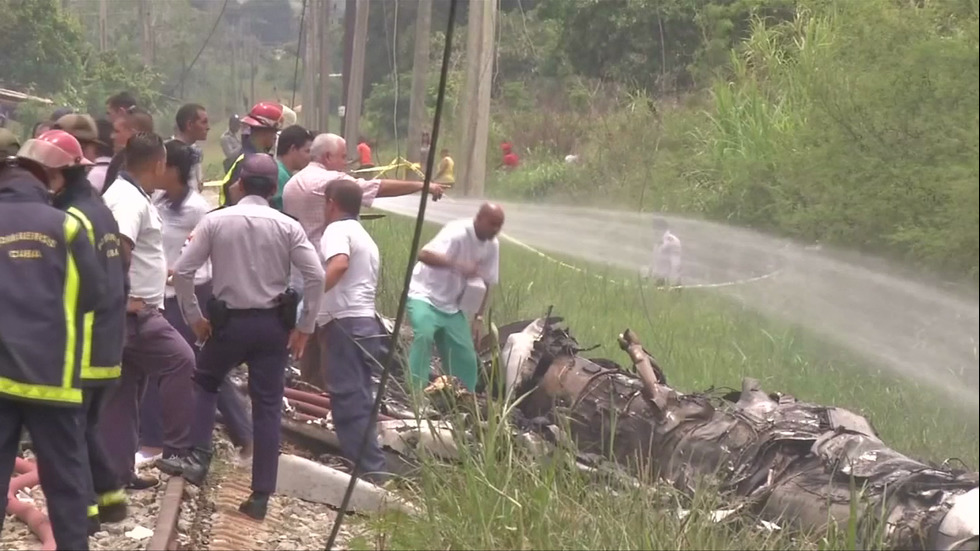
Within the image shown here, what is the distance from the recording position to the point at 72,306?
20.5 ft

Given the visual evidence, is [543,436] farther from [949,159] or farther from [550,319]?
[949,159]

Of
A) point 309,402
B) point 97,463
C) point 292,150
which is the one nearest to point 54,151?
point 97,463

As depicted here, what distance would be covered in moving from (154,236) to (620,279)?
3031mm

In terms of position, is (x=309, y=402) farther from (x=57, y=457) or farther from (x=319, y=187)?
(x=57, y=457)

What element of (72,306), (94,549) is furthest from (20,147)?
(94,549)

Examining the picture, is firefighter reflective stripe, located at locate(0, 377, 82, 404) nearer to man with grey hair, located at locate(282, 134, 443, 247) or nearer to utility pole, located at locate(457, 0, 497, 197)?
man with grey hair, located at locate(282, 134, 443, 247)

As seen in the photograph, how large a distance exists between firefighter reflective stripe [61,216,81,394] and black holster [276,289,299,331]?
1539mm

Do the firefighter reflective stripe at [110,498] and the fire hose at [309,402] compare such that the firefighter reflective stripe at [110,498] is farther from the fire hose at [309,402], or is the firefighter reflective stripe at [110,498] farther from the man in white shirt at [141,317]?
the fire hose at [309,402]

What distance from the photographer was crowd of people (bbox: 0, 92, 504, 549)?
620cm

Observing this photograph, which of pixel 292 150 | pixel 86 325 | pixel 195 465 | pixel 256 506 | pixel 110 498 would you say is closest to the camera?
pixel 86 325

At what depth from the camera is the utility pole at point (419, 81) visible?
A: 12734mm

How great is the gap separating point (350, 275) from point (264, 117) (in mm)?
1960

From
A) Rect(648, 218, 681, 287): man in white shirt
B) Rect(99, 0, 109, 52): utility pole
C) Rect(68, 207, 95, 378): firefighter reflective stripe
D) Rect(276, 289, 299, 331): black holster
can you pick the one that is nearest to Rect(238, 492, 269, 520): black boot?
Rect(276, 289, 299, 331): black holster

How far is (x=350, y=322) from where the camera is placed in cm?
834
